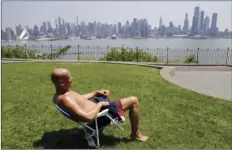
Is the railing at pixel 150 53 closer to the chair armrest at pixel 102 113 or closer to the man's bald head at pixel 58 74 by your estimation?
the chair armrest at pixel 102 113

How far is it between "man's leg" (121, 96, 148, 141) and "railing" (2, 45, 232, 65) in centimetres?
1534

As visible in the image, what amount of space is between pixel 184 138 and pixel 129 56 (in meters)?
15.3

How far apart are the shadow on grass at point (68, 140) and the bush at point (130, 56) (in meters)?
15.2

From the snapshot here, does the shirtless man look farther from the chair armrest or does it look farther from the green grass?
the green grass

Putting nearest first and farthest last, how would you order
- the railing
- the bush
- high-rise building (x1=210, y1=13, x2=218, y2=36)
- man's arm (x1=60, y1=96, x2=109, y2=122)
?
man's arm (x1=60, y1=96, x2=109, y2=122) < the bush < the railing < high-rise building (x1=210, y1=13, x2=218, y2=36)

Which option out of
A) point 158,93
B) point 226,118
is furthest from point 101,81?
point 226,118

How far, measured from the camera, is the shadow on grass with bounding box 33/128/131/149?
3.75 meters

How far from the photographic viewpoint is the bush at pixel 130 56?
19172 mm

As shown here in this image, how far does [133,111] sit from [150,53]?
664 inches

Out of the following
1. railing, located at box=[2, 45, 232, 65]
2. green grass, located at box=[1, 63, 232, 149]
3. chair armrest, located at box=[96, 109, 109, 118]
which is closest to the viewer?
chair armrest, located at box=[96, 109, 109, 118]

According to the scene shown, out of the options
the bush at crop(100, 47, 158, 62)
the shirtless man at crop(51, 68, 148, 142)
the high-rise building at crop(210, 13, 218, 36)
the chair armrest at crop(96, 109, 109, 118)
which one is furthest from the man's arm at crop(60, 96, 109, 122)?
the high-rise building at crop(210, 13, 218, 36)

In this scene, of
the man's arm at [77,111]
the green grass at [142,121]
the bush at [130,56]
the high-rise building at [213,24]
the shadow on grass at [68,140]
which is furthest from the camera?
the high-rise building at [213,24]

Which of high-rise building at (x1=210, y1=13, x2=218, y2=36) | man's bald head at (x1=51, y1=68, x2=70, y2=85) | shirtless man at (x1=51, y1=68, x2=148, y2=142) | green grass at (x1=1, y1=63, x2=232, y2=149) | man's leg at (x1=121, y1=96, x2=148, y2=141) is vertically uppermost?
high-rise building at (x1=210, y1=13, x2=218, y2=36)

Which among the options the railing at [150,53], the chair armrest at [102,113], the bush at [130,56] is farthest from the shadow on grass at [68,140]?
the railing at [150,53]
